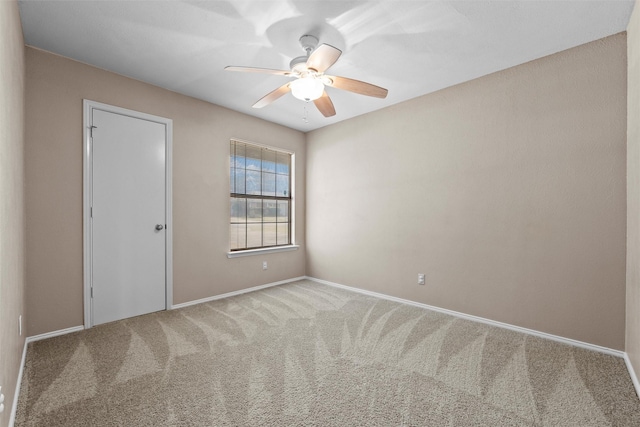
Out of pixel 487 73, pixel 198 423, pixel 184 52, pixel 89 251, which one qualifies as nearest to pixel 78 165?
pixel 89 251

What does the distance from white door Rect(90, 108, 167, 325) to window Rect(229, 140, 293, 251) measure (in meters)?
0.99

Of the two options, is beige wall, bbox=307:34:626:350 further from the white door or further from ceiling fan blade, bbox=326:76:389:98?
the white door

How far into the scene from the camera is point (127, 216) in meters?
3.09

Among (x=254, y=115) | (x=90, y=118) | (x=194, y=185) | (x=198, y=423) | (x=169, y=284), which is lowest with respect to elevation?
(x=198, y=423)

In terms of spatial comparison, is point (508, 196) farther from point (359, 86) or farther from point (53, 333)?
point (53, 333)

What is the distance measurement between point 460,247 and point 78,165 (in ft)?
13.1

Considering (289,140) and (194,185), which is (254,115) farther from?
(194,185)

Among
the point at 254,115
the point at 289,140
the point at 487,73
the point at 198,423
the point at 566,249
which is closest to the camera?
the point at 198,423

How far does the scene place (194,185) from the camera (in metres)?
3.66

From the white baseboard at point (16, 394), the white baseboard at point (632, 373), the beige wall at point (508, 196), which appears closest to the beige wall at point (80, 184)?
the white baseboard at point (16, 394)

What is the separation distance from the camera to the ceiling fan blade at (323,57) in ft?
6.27

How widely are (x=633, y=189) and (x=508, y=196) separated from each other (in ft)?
2.92

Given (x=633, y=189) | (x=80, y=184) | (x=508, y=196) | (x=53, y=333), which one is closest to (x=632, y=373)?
(x=633, y=189)

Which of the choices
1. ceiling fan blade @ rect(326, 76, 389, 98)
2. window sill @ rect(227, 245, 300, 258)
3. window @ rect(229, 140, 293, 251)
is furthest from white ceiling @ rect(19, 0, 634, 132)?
window sill @ rect(227, 245, 300, 258)
